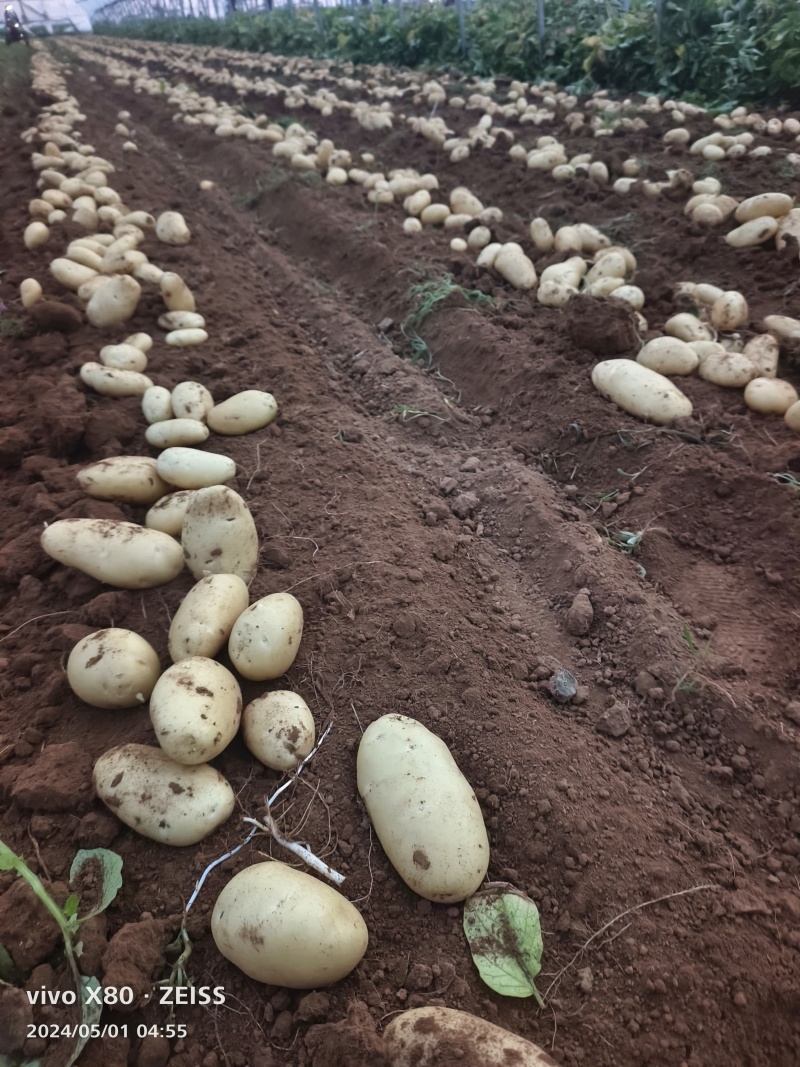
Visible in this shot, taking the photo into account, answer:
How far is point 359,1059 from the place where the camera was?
4.29 ft

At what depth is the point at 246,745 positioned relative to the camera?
190cm

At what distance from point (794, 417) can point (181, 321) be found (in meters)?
3.22

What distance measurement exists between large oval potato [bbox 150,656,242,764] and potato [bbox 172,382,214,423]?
4.88 ft

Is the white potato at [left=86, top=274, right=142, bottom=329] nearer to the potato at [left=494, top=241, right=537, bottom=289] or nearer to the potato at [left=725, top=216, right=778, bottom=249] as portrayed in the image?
the potato at [left=494, top=241, right=537, bottom=289]

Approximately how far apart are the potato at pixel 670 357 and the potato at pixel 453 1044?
9.80 ft

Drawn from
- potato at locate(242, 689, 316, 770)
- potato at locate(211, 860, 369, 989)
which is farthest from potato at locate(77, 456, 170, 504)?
potato at locate(211, 860, 369, 989)

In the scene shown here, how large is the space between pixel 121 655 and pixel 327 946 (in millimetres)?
970

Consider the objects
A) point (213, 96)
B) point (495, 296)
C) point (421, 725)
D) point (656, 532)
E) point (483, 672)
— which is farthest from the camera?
point (213, 96)

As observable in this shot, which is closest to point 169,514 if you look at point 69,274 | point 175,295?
point 175,295

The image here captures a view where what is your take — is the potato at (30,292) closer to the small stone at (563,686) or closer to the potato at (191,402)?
the potato at (191,402)

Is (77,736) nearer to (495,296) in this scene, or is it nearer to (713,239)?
(495,296)

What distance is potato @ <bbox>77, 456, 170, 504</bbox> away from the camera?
256 centimetres

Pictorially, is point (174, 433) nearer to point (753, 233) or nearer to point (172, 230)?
point (172, 230)

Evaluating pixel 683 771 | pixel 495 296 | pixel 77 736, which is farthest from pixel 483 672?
pixel 495 296
